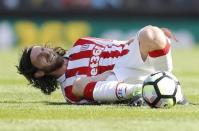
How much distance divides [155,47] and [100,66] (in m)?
0.73

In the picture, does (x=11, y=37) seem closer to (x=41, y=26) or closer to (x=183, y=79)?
(x=41, y=26)

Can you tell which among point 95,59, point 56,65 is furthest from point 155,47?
point 56,65

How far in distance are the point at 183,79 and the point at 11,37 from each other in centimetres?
1229

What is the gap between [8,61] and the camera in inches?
700

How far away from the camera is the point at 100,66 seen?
7.82m

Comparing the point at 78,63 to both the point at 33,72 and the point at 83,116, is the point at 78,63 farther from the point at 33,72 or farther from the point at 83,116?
the point at 83,116

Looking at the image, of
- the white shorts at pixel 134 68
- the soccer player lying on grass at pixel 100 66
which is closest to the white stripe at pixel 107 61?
the soccer player lying on grass at pixel 100 66

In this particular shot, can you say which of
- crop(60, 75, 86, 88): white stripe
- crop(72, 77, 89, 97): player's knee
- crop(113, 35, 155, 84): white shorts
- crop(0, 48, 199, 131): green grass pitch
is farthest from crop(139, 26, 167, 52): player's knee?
crop(60, 75, 86, 88): white stripe

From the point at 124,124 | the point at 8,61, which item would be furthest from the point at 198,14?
the point at 124,124

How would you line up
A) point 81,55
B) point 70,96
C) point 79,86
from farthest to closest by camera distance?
point 81,55 → point 70,96 → point 79,86

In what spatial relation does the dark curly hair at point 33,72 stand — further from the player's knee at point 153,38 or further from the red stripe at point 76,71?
the player's knee at point 153,38

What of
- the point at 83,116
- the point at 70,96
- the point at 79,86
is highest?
the point at 79,86

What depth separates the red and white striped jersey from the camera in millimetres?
7797

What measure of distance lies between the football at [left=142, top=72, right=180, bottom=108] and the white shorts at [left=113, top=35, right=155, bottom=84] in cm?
52
